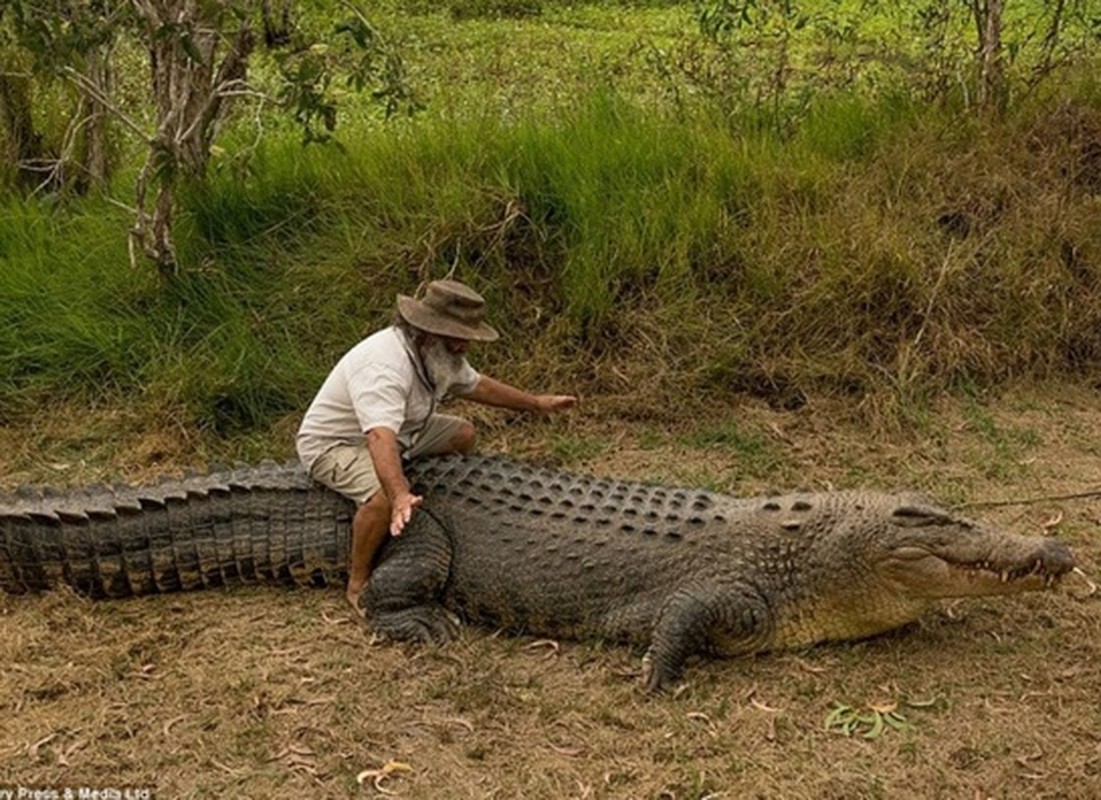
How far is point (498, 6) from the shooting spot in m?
14.2

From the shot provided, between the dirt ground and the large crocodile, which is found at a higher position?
the large crocodile

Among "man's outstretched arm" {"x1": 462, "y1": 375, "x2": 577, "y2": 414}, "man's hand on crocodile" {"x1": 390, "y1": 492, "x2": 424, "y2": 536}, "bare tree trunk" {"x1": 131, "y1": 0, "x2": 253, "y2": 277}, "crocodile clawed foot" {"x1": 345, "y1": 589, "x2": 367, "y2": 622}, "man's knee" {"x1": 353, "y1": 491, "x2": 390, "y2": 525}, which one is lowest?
"crocodile clawed foot" {"x1": 345, "y1": 589, "x2": 367, "y2": 622}

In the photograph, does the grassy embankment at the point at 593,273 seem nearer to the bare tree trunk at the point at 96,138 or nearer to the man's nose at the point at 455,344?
the bare tree trunk at the point at 96,138

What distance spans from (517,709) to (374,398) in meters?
1.15

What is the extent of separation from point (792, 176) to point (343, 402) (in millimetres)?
3065

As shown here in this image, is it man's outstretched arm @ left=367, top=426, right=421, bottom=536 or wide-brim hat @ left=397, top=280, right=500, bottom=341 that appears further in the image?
wide-brim hat @ left=397, top=280, right=500, bottom=341

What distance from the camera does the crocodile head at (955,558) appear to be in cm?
400

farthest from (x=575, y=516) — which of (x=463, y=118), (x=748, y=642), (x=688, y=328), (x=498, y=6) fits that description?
(x=498, y=6)

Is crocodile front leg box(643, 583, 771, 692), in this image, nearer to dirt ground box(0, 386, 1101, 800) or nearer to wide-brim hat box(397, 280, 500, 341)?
dirt ground box(0, 386, 1101, 800)

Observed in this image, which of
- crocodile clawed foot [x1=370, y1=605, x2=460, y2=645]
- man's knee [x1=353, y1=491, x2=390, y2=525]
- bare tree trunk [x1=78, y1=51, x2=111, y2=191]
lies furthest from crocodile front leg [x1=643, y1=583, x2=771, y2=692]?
bare tree trunk [x1=78, y1=51, x2=111, y2=191]

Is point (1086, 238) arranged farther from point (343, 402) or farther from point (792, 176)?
point (343, 402)

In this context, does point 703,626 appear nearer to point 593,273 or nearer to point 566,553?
point 566,553

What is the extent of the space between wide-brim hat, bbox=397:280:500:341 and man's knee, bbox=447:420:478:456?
590mm

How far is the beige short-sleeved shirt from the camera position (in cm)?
426
